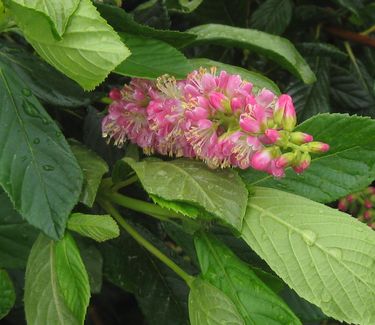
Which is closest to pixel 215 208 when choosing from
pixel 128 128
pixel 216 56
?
pixel 128 128

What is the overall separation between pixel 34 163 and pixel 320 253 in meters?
0.32

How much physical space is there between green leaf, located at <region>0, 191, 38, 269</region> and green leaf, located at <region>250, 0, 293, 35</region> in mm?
554

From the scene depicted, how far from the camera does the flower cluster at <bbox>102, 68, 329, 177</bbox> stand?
749 mm

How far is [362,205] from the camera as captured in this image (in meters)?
1.14

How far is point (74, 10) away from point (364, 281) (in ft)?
1.28

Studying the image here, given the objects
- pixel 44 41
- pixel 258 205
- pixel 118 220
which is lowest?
pixel 118 220

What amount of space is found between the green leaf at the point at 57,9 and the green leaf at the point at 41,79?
0.22 metres

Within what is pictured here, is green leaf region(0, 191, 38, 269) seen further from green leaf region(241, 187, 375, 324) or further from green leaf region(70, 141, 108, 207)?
green leaf region(241, 187, 375, 324)

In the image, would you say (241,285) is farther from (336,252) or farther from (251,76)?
(251,76)

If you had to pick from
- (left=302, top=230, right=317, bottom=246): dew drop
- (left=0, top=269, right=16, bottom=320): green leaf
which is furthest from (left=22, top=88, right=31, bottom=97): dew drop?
(left=302, top=230, right=317, bottom=246): dew drop

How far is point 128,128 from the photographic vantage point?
0.89 meters

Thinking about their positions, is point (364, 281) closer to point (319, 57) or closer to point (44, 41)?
point (44, 41)

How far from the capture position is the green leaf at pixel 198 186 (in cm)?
75

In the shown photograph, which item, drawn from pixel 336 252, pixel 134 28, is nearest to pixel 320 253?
pixel 336 252
